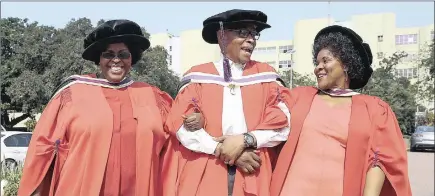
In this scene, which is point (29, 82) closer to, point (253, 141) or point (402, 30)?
point (253, 141)

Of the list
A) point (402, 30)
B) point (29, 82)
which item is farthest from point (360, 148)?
point (402, 30)

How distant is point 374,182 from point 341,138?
1.08ft

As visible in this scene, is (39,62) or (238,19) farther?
(39,62)

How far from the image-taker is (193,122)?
11.3 feet

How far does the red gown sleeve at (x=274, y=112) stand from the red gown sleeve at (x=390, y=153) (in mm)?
573

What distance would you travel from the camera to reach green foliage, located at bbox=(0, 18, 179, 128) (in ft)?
77.2

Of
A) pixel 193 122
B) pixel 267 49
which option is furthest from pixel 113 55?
pixel 267 49

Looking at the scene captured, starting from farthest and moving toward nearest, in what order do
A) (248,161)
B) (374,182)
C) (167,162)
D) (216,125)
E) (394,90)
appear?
(394,90)
(167,162)
(216,125)
(248,161)
(374,182)

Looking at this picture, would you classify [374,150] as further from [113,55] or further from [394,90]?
[394,90]

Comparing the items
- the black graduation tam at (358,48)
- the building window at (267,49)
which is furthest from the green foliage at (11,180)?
the building window at (267,49)

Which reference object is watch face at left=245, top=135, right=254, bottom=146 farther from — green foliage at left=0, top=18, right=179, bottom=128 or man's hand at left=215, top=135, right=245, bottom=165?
green foliage at left=0, top=18, right=179, bottom=128

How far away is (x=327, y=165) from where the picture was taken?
3.38 meters

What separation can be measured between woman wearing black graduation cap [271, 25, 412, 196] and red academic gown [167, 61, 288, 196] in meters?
0.11

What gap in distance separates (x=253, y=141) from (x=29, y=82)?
22855mm
